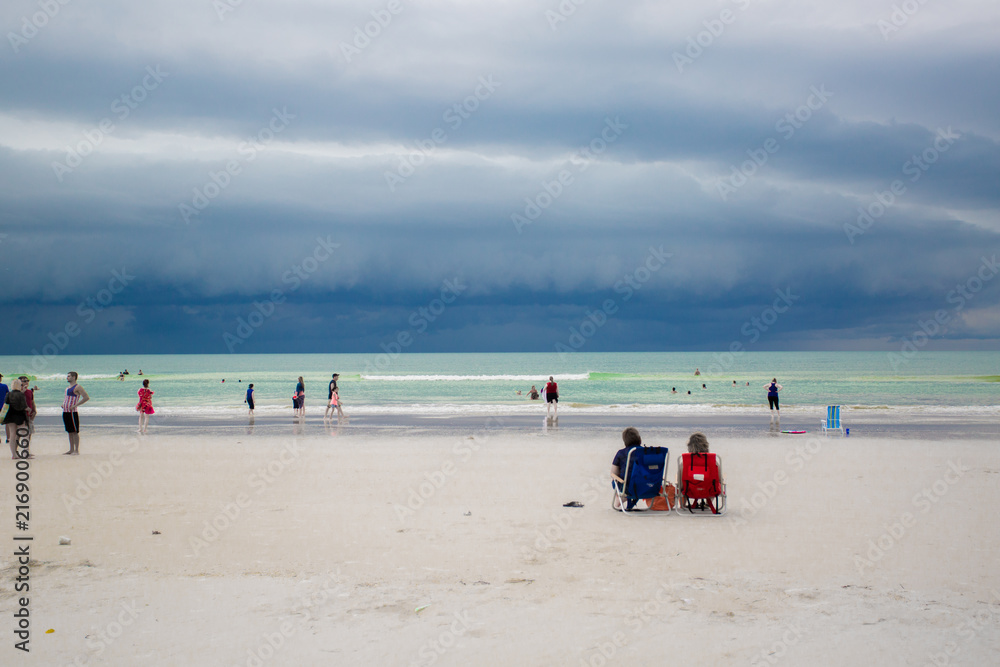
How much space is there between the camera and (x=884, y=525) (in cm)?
923

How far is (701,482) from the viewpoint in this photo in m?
9.99

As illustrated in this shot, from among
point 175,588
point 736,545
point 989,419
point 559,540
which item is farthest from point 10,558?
point 989,419

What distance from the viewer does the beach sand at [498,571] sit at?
17.6ft

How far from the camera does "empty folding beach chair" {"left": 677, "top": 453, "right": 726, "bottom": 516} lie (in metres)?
9.97

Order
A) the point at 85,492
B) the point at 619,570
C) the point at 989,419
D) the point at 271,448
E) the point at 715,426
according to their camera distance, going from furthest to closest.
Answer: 1. the point at 989,419
2. the point at 715,426
3. the point at 271,448
4. the point at 85,492
5. the point at 619,570

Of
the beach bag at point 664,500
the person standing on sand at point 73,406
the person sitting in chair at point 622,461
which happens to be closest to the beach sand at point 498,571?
the person sitting in chair at point 622,461

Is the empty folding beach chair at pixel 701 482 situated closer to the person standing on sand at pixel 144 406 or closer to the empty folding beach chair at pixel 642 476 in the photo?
the empty folding beach chair at pixel 642 476

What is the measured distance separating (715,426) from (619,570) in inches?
765

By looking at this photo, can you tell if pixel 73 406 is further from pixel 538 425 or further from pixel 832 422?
pixel 832 422

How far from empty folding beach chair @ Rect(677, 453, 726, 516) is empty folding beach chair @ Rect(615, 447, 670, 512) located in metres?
0.29

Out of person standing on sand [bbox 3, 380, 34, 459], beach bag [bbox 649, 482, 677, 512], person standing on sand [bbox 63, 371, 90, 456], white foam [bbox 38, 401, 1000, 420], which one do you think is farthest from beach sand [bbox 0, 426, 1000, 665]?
white foam [bbox 38, 401, 1000, 420]

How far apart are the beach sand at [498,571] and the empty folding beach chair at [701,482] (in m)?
0.38

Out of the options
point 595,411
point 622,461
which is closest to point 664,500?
point 622,461

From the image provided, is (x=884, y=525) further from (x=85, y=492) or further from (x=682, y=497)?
(x=85, y=492)
